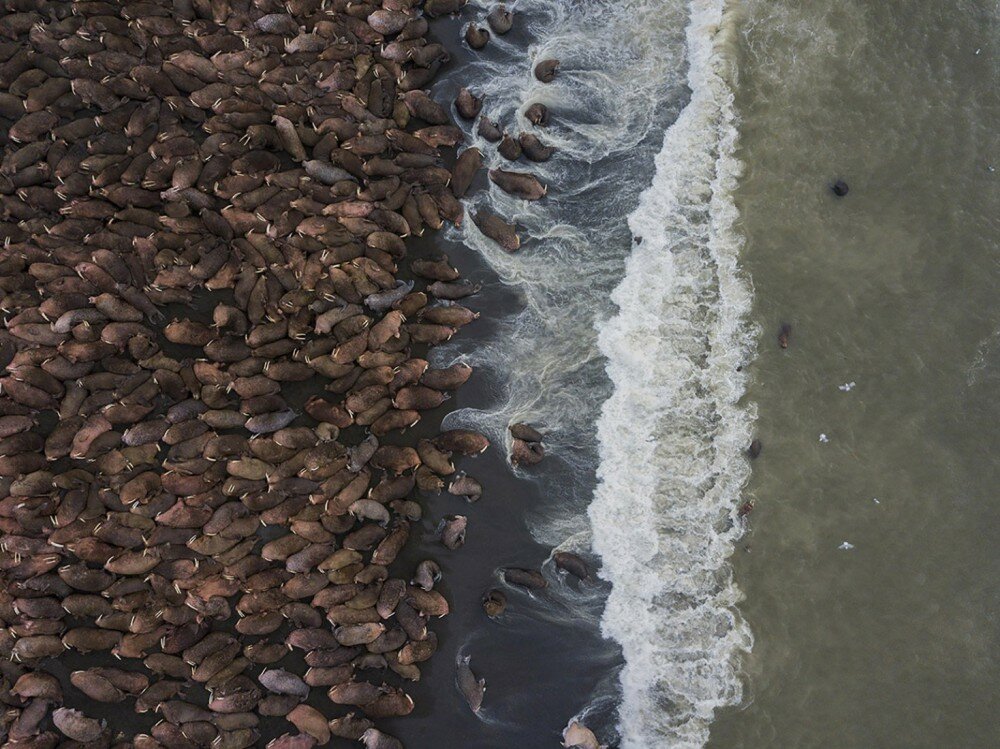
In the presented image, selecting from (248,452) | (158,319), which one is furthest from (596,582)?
(158,319)

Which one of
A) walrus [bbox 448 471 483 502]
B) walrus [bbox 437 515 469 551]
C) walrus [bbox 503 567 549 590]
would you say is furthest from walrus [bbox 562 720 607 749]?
walrus [bbox 448 471 483 502]

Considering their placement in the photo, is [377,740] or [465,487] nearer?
[377,740]

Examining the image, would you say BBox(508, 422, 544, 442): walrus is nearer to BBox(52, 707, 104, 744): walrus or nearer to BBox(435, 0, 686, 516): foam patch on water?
BBox(435, 0, 686, 516): foam patch on water

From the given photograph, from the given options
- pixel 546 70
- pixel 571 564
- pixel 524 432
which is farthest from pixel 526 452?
pixel 546 70

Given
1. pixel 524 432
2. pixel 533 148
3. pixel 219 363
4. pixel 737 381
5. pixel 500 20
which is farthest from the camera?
pixel 500 20

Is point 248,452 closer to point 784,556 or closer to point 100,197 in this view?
point 100,197

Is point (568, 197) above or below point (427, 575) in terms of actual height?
above

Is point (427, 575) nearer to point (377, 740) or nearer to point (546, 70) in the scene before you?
point (377, 740)
